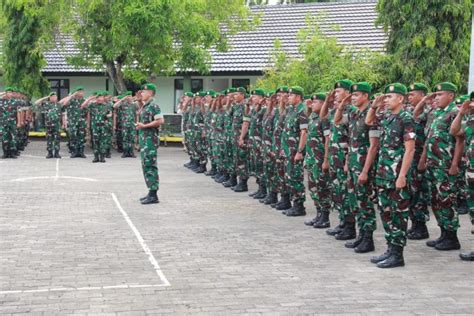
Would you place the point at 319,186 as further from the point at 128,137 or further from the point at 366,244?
the point at 128,137

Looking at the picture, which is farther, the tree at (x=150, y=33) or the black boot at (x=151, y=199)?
the tree at (x=150, y=33)

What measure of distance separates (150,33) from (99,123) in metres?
3.14

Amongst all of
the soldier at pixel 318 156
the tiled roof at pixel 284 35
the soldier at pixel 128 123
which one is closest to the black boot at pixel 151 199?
the soldier at pixel 318 156

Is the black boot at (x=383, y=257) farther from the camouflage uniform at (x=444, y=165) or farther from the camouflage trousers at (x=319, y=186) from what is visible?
the camouflage trousers at (x=319, y=186)

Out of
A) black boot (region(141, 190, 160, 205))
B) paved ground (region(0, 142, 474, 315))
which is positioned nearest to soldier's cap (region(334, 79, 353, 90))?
paved ground (region(0, 142, 474, 315))

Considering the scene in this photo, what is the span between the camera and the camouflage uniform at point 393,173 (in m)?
6.94

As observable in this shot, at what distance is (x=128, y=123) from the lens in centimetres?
1973

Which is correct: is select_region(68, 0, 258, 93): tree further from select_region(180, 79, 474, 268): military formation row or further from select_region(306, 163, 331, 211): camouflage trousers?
select_region(306, 163, 331, 211): camouflage trousers

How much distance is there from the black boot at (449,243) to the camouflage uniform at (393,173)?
3.81 ft

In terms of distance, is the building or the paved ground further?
the building

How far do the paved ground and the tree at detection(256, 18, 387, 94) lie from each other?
176 inches

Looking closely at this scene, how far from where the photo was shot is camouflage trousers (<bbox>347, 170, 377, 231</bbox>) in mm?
7645

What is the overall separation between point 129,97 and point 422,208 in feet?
41.9

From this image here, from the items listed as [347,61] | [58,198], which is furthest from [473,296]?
[347,61]
